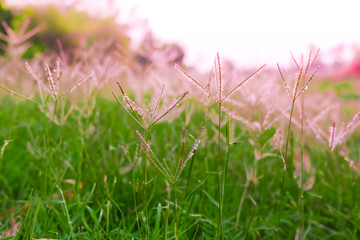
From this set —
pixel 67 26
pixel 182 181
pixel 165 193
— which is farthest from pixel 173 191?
pixel 67 26

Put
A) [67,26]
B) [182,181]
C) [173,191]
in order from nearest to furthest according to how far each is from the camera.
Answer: [173,191] → [182,181] → [67,26]

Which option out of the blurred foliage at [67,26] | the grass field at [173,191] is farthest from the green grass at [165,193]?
the blurred foliage at [67,26]

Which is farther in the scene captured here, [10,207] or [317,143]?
[317,143]

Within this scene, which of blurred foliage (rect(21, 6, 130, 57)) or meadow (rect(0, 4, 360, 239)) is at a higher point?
blurred foliage (rect(21, 6, 130, 57))

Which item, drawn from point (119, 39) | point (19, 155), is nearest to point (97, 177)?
point (19, 155)

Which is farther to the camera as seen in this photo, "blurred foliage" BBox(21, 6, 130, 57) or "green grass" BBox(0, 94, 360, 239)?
"blurred foliage" BBox(21, 6, 130, 57)

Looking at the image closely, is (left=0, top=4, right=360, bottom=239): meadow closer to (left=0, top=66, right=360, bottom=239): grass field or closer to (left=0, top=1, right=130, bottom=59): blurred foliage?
(left=0, top=66, right=360, bottom=239): grass field

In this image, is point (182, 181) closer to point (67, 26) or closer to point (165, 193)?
point (165, 193)

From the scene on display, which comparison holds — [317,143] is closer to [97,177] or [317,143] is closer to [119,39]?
[97,177]

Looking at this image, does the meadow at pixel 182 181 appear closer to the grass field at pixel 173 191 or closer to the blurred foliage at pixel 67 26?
the grass field at pixel 173 191

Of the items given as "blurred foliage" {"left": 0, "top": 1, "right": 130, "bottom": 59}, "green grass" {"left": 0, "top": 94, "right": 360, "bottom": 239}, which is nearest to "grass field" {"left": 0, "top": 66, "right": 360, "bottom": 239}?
"green grass" {"left": 0, "top": 94, "right": 360, "bottom": 239}

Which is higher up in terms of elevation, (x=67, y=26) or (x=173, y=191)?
(x=67, y=26)
